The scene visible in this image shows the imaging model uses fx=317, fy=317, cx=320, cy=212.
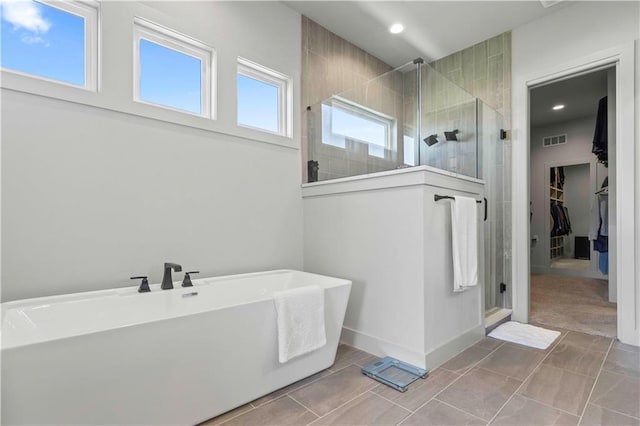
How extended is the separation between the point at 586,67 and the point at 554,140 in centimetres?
407

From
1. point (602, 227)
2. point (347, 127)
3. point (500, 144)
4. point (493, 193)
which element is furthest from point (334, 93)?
point (602, 227)

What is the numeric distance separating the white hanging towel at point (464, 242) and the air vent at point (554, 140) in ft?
17.0

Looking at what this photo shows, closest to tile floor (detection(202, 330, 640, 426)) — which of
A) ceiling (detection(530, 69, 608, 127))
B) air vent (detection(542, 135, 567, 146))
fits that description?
ceiling (detection(530, 69, 608, 127))

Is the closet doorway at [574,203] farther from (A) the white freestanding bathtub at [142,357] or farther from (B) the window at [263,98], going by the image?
(A) the white freestanding bathtub at [142,357]

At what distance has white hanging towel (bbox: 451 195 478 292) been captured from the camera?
230 centimetres

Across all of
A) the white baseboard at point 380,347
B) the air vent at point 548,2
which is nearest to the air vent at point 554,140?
the air vent at point 548,2

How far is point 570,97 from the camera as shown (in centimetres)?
496

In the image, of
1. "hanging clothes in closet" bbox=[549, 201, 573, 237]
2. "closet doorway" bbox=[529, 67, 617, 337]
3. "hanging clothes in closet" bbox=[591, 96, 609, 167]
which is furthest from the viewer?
"hanging clothes in closet" bbox=[549, 201, 573, 237]

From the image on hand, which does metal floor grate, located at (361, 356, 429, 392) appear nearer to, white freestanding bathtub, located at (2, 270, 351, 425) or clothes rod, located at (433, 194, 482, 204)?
white freestanding bathtub, located at (2, 270, 351, 425)

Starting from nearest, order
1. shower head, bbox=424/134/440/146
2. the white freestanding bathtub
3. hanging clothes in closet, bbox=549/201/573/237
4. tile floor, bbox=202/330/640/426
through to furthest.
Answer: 1. the white freestanding bathtub
2. tile floor, bbox=202/330/640/426
3. shower head, bbox=424/134/440/146
4. hanging clothes in closet, bbox=549/201/573/237

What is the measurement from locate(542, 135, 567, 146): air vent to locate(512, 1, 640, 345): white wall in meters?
3.91

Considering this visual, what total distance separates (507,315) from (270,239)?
8.04 feet

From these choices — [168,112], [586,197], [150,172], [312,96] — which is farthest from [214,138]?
[586,197]

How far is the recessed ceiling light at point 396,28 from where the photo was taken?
3.29 metres
